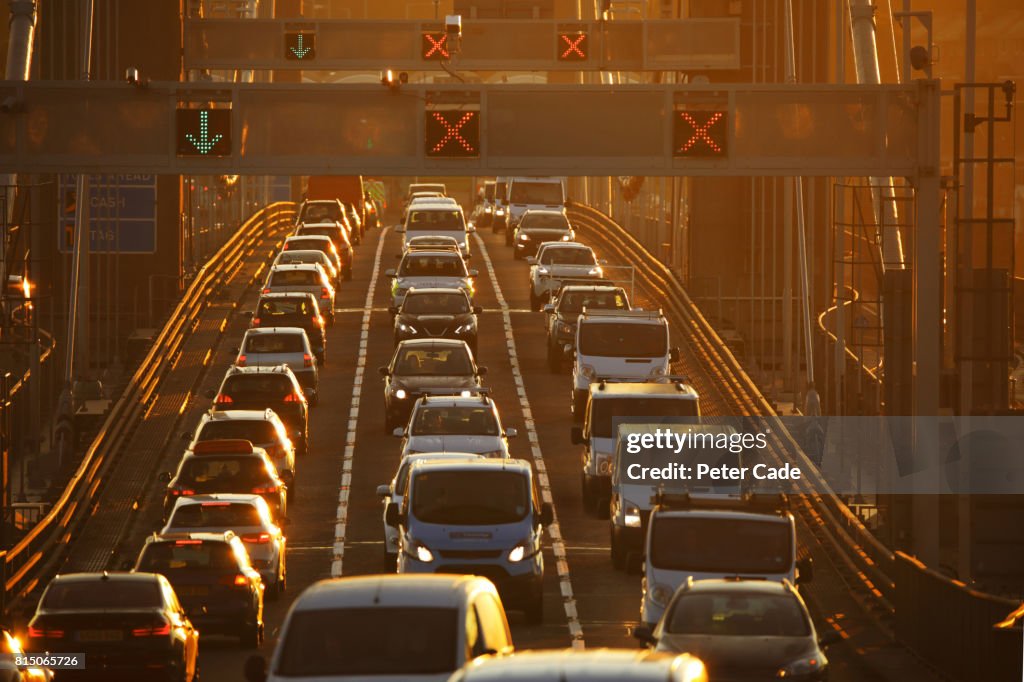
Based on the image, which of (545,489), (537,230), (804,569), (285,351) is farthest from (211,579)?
(537,230)

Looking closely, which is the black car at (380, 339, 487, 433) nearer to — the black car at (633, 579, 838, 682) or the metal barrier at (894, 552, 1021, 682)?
the metal barrier at (894, 552, 1021, 682)

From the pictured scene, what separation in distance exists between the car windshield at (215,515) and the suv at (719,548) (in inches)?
214

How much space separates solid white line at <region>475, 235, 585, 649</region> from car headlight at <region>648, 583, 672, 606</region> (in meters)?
1.34

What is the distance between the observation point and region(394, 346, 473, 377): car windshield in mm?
41344

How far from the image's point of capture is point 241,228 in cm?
7494

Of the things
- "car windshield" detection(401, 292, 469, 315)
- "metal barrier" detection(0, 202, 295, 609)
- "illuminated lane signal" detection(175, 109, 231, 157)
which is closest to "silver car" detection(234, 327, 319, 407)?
"metal barrier" detection(0, 202, 295, 609)

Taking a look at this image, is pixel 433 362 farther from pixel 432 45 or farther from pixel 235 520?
pixel 432 45

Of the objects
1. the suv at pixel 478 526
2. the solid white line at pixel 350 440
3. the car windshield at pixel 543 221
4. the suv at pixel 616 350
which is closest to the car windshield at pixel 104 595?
the suv at pixel 478 526

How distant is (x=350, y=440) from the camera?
137 feet

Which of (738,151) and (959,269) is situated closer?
(959,269)

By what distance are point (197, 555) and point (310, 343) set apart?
24556 mm

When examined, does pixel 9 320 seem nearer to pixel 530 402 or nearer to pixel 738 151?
pixel 530 402

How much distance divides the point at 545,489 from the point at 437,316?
1231 cm

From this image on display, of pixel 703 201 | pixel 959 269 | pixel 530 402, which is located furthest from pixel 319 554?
pixel 703 201
